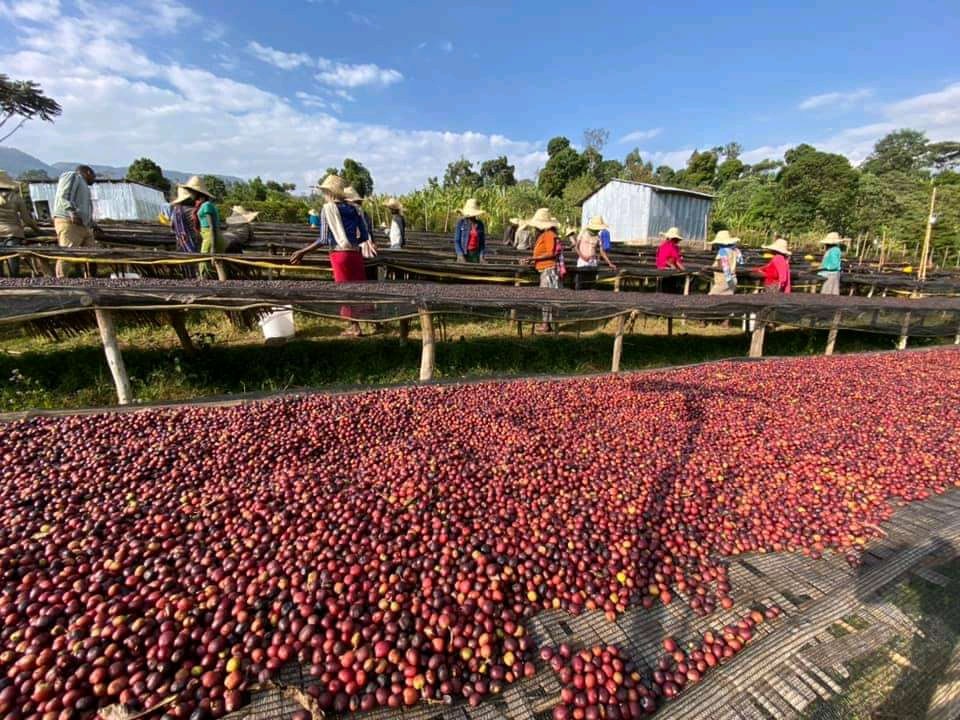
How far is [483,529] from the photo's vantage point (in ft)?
5.71

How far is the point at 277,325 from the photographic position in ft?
14.9

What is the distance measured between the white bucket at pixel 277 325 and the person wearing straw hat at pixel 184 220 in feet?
4.66

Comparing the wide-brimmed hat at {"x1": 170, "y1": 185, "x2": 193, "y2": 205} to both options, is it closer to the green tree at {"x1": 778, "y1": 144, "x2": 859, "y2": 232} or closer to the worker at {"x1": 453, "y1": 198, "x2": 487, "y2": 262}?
the worker at {"x1": 453, "y1": 198, "x2": 487, "y2": 262}

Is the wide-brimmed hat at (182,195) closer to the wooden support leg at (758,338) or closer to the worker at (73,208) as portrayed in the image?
the worker at (73,208)

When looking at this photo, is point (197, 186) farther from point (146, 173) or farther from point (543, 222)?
point (146, 173)

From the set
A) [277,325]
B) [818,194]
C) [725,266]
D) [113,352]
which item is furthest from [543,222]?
[818,194]

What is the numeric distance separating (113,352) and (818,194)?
2735 cm

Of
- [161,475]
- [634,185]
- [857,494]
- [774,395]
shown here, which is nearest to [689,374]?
[774,395]

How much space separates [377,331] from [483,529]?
420cm

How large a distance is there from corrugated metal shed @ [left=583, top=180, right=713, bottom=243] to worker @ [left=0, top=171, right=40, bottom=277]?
17.4 m

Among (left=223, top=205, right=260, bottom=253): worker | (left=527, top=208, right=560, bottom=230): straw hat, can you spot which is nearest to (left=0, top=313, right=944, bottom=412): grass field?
(left=223, top=205, right=260, bottom=253): worker

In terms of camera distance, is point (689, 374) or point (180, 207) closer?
point (689, 374)

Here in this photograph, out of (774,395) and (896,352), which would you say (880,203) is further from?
(774,395)

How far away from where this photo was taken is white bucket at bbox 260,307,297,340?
4484 mm
